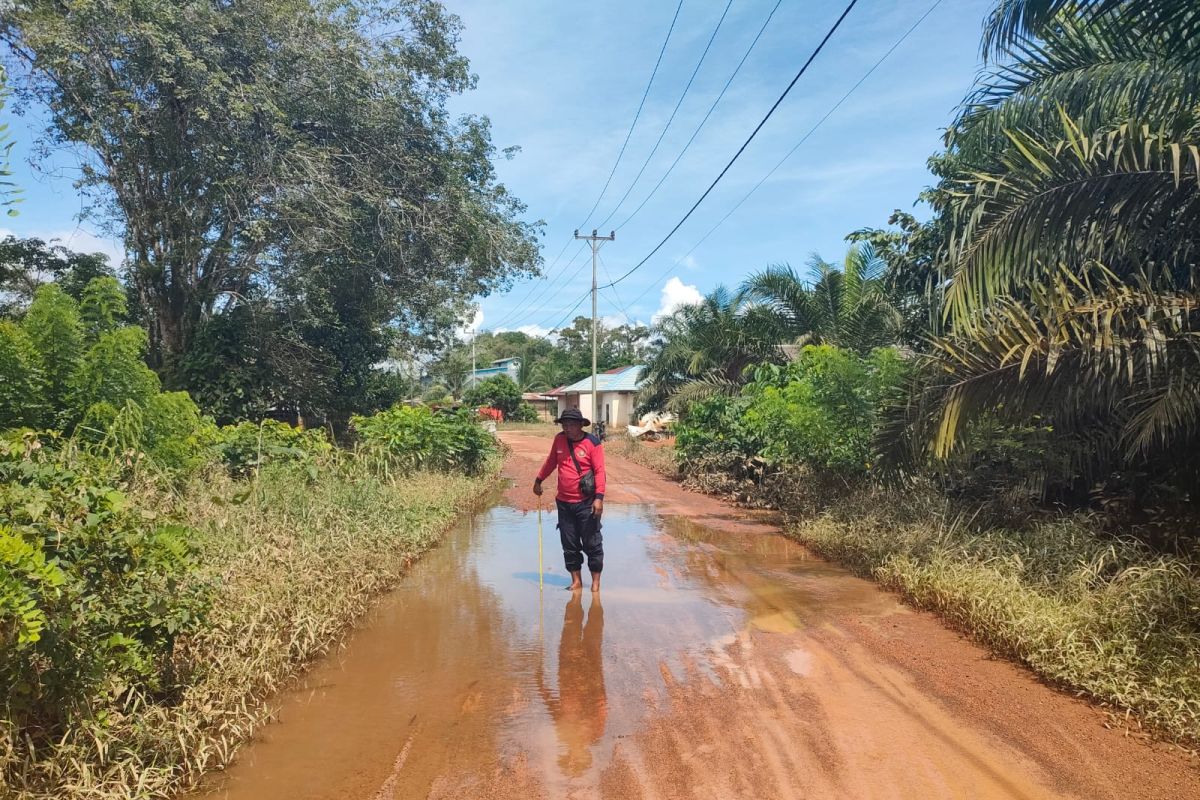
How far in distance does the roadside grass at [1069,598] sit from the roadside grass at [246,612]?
15.4 ft

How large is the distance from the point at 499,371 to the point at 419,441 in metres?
61.0

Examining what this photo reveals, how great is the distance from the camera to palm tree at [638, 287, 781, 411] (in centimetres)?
1870

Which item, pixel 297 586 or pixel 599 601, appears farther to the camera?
pixel 599 601

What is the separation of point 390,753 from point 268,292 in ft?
48.4

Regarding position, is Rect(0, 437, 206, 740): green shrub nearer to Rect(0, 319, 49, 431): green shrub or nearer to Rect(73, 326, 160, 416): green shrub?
Rect(0, 319, 49, 431): green shrub

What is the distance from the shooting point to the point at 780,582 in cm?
795

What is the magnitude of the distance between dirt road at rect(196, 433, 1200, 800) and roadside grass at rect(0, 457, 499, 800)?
240 mm

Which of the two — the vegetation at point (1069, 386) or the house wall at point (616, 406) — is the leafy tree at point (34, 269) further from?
the house wall at point (616, 406)

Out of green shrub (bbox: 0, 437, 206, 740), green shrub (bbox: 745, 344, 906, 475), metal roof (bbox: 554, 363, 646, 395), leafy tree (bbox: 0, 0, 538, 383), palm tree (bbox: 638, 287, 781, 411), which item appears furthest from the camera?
metal roof (bbox: 554, 363, 646, 395)

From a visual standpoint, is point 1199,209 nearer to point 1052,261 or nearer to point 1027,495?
point 1052,261

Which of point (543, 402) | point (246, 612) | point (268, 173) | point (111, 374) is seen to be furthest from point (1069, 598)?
point (543, 402)

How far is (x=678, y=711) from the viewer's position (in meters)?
4.50

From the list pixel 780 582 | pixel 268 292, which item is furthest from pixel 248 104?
pixel 780 582

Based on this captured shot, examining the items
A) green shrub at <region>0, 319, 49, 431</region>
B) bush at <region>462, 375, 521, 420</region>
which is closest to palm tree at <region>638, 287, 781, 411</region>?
green shrub at <region>0, 319, 49, 431</region>
